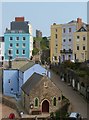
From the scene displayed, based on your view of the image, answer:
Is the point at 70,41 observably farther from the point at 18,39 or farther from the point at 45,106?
the point at 45,106

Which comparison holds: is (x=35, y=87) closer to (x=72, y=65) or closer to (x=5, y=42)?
(x=72, y=65)

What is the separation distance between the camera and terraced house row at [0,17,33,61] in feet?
184

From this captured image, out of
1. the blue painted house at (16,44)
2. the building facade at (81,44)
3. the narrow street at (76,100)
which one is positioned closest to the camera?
the narrow street at (76,100)

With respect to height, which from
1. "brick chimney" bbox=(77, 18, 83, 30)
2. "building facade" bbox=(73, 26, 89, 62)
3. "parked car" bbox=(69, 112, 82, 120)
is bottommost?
"parked car" bbox=(69, 112, 82, 120)

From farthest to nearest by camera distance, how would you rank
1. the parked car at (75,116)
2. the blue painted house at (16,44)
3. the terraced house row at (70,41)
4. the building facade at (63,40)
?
1. the blue painted house at (16,44)
2. the building facade at (63,40)
3. the terraced house row at (70,41)
4. the parked car at (75,116)

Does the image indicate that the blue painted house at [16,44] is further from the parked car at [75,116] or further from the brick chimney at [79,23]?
the parked car at [75,116]

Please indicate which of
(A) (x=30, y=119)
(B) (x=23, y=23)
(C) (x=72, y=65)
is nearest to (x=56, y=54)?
(B) (x=23, y=23)

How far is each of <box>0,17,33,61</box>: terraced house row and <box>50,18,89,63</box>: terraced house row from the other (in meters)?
4.42

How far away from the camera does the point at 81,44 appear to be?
51.3 meters

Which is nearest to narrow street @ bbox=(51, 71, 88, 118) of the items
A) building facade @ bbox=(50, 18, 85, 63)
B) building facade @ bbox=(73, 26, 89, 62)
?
building facade @ bbox=(73, 26, 89, 62)

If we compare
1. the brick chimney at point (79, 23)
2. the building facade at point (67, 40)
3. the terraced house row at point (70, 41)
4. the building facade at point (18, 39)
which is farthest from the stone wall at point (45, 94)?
the building facade at point (18, 39)

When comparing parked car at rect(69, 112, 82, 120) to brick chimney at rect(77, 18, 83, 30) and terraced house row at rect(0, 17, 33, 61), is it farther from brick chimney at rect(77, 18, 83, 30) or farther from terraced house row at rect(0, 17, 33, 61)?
terraced house row at rect(0, 17, 33, 61)

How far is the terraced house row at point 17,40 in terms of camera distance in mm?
56125

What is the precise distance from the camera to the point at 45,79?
86.9 ft
